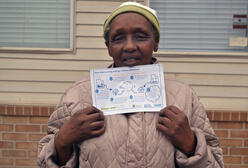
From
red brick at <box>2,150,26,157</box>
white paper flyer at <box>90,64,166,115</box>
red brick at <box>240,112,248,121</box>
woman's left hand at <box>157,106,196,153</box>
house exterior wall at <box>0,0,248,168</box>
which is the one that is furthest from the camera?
red brick at <box>2,150,26,157</box>

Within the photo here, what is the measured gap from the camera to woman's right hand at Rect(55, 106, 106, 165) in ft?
4.66

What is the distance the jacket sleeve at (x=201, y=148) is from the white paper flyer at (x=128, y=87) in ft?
0.63

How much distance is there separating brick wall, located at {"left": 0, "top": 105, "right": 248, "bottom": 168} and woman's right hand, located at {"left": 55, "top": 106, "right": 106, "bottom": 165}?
2571mm

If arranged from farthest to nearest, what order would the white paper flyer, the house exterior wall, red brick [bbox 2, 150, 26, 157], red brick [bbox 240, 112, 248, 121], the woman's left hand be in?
red brick [bbox 2, 150, 26, 157], the house exterior wall, red brick [bbox 240, 112, 248, 121], the white paper flyer, the woman's left hand

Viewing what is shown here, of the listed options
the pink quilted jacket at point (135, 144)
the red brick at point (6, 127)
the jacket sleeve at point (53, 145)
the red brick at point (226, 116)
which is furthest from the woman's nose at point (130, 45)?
the red brick at point (6, 127)

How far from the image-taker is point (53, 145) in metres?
1.51

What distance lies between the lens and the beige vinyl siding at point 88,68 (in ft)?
13.0

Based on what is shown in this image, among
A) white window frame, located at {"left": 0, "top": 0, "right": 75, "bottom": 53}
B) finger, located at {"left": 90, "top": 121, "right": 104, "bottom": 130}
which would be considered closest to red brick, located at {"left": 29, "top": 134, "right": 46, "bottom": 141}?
white window frame, located at {"left": 0, "top": 0, "right": 75, "bottom": 53}

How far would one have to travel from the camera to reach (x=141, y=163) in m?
1.39

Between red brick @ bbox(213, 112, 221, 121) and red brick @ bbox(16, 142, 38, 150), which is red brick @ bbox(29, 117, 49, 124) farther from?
red brick @ bbox(213, 112, 221, 121)

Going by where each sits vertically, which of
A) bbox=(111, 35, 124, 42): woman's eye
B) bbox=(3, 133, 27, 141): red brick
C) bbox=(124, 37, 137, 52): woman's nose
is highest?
bbox=(111, 35, 124, 42): woman's eye

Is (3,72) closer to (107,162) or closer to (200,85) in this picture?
(200,85)

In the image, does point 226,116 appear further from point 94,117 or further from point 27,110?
point 94,117

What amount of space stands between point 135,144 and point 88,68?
2.69 m
